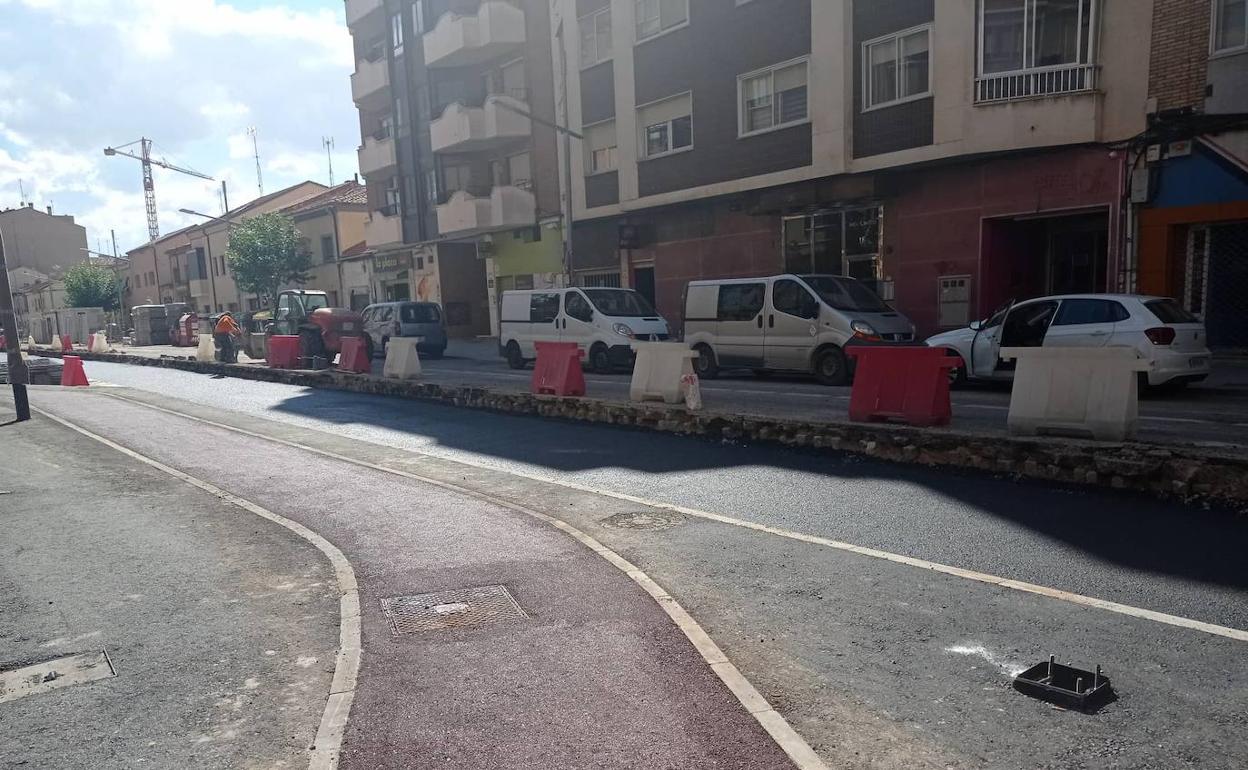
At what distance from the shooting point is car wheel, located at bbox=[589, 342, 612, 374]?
1777cm

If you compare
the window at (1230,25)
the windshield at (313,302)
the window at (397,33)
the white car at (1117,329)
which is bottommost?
the white car at (1117,329)

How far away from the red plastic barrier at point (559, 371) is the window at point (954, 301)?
8.95 m

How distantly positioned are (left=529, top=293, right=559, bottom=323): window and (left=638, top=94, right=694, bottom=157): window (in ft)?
21.5

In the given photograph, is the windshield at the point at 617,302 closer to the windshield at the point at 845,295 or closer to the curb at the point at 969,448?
the windshield at the point at 845,295

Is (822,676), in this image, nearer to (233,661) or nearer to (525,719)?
(525,719)

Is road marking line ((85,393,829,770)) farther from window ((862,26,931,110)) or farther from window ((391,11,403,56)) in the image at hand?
window ((391,11,403,56))

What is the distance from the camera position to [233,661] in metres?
4.16

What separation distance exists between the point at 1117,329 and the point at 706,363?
7355 millimetres

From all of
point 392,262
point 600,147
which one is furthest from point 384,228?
point 600,147

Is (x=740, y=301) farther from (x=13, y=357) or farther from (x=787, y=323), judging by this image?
(x=13, y=357)

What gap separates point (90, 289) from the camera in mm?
64250

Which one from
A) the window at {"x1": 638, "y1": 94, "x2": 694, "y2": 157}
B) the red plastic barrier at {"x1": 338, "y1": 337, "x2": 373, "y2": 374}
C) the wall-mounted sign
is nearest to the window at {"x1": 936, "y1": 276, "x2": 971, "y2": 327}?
the window at {"x1": 638, "y1": 94, "x2": 694, "y2": 157}

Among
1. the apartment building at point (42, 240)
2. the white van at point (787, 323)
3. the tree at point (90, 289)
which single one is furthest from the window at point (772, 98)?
the apartment building at point (42, 240)

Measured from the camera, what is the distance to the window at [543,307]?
61.7ft
